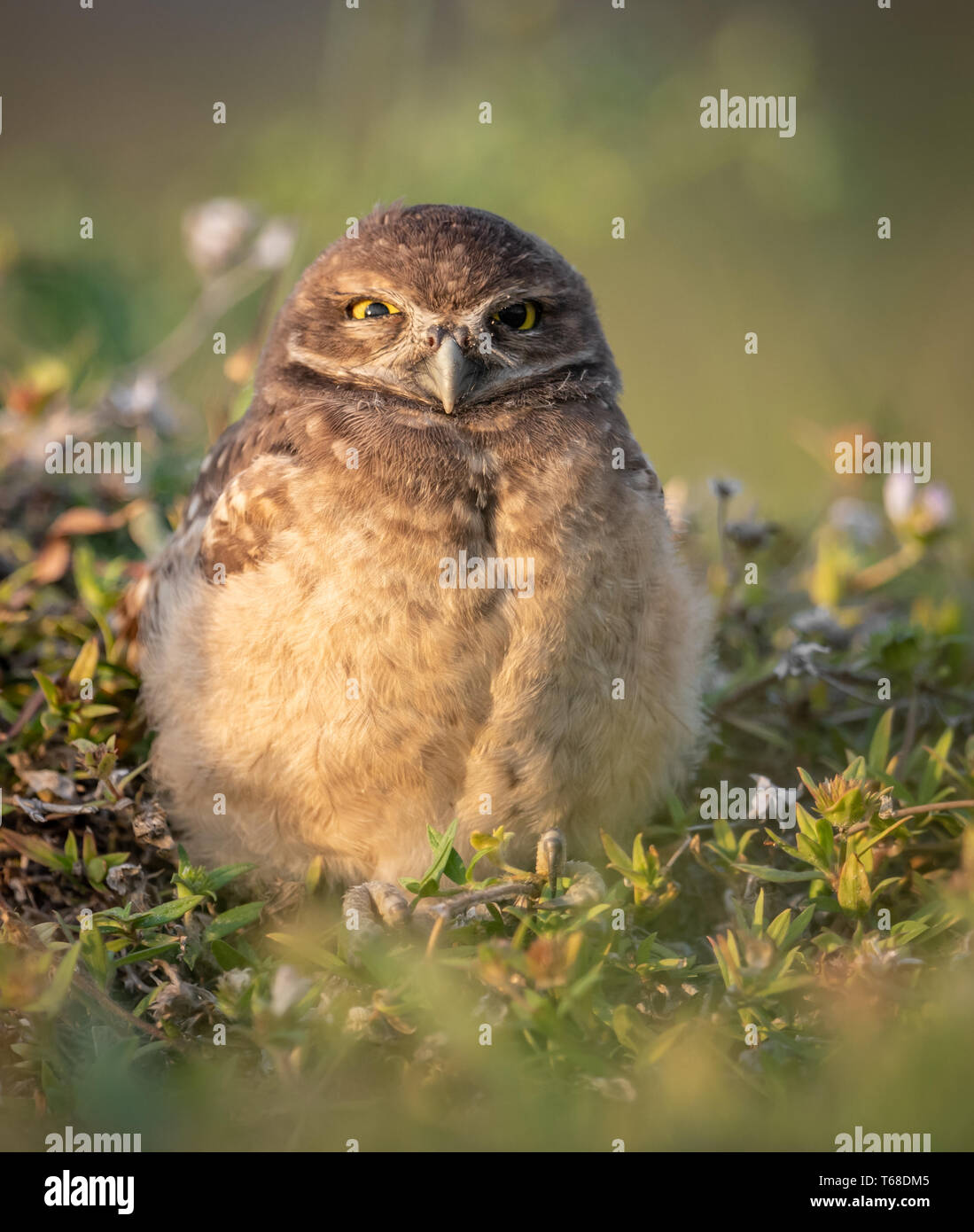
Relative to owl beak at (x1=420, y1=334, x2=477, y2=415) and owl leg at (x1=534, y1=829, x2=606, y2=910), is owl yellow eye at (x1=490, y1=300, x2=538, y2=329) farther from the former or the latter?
owl leg at (x1=534, y1=829, x2=606, y2=910)

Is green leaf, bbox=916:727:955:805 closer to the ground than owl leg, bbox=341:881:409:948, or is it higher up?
higher up

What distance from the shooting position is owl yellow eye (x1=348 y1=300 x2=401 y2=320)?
3.67 meters

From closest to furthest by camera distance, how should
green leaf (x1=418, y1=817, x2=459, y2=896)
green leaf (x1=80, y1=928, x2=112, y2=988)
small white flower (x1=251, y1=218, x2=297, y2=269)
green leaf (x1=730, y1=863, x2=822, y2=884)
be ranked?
green leaf (x1=80, y1=928, x2=112, y2=988)
green leaf (x1=418, y1=817, x2=459, y2=896)
green leaf (x1=730, y1=863, x2=822, y2=884)
small white flower (x1=251, y1=218, x2=297, y2=269)

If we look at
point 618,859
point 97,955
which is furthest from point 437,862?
point 97,955

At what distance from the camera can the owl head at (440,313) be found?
358 centimetres

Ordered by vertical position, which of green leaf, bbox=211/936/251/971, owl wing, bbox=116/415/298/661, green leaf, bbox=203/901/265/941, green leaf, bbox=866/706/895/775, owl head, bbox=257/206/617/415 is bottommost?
green leaf, bbox=211/936/251/971

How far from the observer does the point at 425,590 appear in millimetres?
3391

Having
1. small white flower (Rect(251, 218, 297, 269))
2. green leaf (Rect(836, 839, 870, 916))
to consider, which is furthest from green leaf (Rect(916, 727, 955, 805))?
small white flower (Rect(251, 218, 297, 269))

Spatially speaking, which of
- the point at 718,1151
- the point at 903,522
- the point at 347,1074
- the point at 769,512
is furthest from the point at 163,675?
the point at 769,512

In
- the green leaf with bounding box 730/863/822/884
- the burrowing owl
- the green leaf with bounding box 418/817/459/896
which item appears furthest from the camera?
the burrowing owl

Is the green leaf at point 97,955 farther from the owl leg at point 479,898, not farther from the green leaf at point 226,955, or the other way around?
the owl leg at point 479,898

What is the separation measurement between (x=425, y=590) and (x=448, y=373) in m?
0.60

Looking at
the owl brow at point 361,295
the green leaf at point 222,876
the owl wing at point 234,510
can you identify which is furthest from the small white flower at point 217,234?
the green leaf at point 222,876

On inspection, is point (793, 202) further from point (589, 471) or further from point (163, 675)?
point (163, 675)
